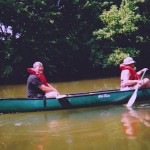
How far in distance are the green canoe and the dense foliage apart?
9.00 m

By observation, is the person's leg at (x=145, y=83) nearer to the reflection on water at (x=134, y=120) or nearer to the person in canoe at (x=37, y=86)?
the reflection on water at (x=134, y=120)

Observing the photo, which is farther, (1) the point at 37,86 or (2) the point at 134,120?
(1) the point at 37,86

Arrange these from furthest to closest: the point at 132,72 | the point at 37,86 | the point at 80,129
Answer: the point at 132,72
the point at 37,86
the point at 80,129

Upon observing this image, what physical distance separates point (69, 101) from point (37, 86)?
0.96 metres

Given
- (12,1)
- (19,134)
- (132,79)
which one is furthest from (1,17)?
(19,134)

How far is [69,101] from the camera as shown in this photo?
10398 mm

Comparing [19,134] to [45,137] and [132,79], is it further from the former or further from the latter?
[132,79]

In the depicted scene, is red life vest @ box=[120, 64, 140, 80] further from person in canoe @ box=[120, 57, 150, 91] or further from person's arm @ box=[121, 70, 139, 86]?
person's arm @ box=[121, 70, 139, 86]

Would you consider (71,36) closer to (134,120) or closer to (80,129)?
(134,120)

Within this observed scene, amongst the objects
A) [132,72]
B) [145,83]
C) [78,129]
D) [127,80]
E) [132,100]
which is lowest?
[78,129]

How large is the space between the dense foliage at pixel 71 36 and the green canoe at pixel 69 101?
900 centimetres

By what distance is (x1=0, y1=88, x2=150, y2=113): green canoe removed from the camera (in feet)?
33.2

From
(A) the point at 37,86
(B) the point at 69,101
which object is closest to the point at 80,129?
(B) the point at 69,101

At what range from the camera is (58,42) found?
21172 mm
